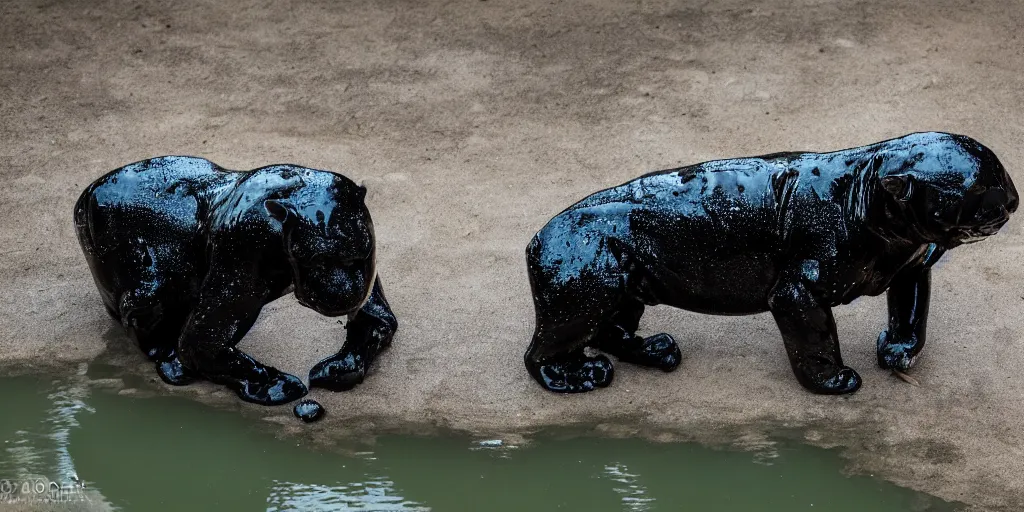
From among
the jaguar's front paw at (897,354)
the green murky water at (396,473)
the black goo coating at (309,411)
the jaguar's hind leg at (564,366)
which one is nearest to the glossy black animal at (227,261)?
the black goo coating at (309,411)

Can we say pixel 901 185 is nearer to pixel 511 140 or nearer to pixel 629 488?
pixel 629 488

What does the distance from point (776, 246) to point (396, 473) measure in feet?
6.67

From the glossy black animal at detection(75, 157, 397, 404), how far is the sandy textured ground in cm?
25

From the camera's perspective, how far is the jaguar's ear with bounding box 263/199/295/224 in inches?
214

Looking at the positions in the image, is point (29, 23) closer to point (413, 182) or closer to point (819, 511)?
point (413, 182)

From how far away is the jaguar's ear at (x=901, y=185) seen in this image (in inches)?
204

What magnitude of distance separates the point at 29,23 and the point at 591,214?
6.30 meters

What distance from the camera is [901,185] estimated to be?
519cm

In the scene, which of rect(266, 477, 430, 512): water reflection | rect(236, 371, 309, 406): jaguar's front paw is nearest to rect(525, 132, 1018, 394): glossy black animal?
rect(266, 477, 430, 512): water reflection

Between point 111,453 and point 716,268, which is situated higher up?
point 716,268

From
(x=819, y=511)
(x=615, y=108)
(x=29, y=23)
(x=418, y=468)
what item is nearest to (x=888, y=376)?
(x=819, y=511)

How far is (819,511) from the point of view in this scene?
5.23 m

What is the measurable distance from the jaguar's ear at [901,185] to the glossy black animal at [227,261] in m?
2.31

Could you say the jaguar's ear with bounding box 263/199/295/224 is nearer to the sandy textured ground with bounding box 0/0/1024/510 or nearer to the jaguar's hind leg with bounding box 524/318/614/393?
the sandy textured ground with bounding box 0/0/1024/510
